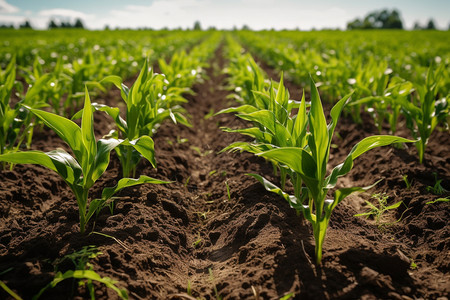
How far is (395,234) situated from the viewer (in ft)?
8.09

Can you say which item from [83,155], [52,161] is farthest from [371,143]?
[52,161]

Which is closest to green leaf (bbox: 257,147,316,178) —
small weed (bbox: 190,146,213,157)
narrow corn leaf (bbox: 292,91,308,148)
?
narrow corn leaf (bbox: 292,91,308,148)

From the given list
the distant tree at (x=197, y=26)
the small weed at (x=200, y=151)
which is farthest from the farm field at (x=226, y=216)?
the distant tree at (x=197, y=26)

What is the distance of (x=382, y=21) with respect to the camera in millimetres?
80188

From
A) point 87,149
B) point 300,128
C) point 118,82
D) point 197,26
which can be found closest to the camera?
point 87,149

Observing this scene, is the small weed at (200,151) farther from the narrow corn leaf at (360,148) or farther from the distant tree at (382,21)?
the distant tree at (382,21)

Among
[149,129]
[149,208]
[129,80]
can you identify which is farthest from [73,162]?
[129,80]

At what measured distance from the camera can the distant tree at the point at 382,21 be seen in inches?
2865

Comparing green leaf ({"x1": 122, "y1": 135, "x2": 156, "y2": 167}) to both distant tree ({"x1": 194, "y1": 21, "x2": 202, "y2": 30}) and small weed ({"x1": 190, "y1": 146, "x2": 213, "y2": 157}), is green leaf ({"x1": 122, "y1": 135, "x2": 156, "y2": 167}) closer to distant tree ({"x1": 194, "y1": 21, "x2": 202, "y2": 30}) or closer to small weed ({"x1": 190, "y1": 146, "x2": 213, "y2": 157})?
small weed ({"x1": 190, "y1": 146, "x2": 213, "y2": 157})

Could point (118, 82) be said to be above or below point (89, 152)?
above

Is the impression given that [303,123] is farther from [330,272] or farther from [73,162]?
[73,162]

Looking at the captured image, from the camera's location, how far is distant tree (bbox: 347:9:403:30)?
72.8 m

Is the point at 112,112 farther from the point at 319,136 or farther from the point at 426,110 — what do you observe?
the point at 426,110

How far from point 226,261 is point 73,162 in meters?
1.13
